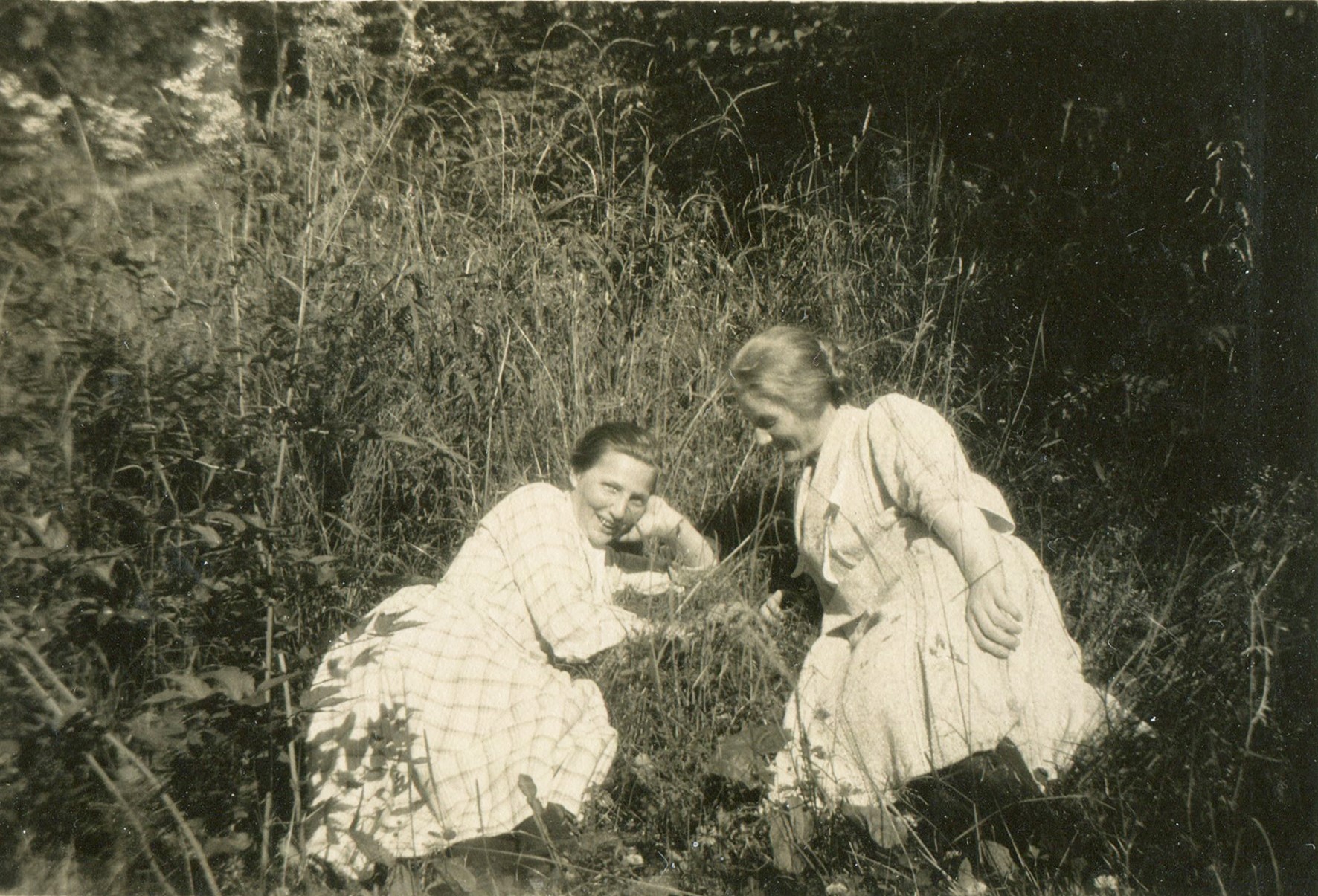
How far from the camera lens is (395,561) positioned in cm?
300

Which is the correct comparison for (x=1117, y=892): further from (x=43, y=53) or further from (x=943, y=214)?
(x=43, y=53)

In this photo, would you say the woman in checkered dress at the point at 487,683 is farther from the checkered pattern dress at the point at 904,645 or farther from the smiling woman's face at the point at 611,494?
the checkered pattern dress at the point at 904,645

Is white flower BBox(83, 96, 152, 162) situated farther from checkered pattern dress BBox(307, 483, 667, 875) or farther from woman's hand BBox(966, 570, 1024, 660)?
woman's hand BBox(966, 570, 1024, 660)

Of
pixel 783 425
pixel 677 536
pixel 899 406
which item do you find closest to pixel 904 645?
pixel 899 406

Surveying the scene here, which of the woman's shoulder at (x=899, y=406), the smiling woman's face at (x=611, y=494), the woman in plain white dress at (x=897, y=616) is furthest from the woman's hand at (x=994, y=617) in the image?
the smiling woman's face at (x=611, y=494)

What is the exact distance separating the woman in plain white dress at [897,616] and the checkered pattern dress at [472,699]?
0.54 meters

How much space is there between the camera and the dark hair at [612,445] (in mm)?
2973

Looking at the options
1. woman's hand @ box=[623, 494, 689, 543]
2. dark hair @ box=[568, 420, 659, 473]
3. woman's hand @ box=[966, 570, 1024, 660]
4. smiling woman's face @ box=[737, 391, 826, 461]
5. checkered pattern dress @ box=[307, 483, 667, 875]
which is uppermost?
smiling woman's face @ box=[737, 391, 826, 461]

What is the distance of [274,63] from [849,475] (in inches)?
100

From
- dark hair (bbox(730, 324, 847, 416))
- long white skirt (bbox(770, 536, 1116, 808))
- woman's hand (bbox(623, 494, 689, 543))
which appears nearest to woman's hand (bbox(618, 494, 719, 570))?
woman's hand (bbox(623, 494, 689, 543))

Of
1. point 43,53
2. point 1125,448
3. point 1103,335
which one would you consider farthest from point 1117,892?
point 43,53

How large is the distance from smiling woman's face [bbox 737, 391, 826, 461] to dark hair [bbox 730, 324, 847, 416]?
22 millimetres

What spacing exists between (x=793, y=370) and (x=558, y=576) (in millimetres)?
887

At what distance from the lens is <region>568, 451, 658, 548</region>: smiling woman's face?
295cm
